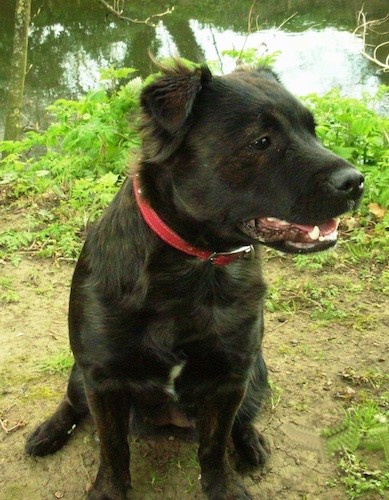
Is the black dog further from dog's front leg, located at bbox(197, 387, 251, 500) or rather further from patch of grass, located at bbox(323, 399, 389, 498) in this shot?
patch of grass, located at bbox(323, 399, 389, 498)

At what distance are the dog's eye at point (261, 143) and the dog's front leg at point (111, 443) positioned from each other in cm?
109

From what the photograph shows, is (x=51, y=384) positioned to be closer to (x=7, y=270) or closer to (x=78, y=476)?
(x=78, y=476)

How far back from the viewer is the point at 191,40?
12578 millimetres

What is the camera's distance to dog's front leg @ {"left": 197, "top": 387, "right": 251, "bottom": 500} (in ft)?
8.50

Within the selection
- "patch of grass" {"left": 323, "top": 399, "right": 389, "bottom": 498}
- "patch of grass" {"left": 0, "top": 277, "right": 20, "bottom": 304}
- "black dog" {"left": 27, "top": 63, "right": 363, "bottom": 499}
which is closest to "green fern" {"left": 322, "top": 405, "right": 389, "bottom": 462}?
"patch of grass" {"left": 323, "top": 399, "right": 389, "bottom": 498}

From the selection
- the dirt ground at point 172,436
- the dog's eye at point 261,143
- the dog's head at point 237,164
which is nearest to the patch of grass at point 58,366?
the dirt ground at point 172,436

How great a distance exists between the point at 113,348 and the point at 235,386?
0.52 meters

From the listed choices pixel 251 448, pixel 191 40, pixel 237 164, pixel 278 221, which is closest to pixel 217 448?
pixel 251 448

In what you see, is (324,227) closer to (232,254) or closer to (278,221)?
(278,221)

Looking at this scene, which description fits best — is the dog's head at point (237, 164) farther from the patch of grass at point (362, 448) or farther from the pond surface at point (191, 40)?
the pond surface at point (191, 40)

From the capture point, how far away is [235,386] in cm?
250

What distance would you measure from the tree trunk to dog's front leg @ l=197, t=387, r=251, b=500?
627 centimetres

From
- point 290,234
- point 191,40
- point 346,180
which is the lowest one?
point 191,40

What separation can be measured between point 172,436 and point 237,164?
144 cm
